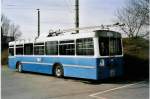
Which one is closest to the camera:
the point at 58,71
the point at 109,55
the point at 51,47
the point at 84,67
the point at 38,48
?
the point at 109,55

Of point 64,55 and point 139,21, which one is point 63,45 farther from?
point 139,21

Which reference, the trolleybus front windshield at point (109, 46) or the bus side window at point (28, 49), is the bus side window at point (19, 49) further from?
the trolleybus front windshield at point (109, 46)

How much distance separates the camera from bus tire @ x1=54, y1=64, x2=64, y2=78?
17.6 m

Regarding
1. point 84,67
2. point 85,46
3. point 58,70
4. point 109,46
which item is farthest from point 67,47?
point 109,46

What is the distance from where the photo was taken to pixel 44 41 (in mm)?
19375

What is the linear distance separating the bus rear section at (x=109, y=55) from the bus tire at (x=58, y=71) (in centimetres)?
320

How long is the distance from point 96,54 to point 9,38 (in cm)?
4851

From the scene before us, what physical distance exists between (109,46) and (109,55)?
46cm

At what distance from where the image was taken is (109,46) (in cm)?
Answer: 1557

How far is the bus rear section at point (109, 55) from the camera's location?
15000 millimetres

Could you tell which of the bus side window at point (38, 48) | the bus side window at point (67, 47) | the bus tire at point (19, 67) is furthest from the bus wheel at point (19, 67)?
the bus side window at point (67, 47)

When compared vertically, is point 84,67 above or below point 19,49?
below

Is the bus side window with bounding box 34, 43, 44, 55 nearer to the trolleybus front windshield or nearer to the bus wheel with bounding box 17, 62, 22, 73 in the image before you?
the bus wheel with bounding box 17, 62, 22, 73

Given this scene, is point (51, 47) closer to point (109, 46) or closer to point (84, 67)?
point (84, 67)
